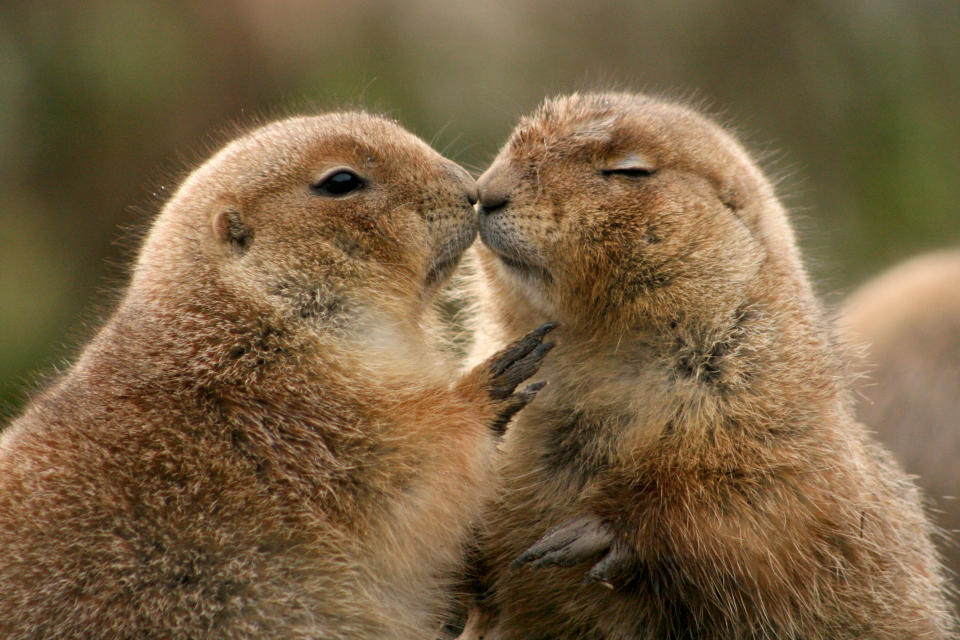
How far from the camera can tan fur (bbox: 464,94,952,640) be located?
4.19 metres

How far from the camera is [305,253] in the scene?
431cm

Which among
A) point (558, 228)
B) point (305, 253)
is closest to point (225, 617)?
point (305, 253)

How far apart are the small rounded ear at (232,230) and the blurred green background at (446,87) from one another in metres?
5.94

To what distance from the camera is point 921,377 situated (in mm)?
8047

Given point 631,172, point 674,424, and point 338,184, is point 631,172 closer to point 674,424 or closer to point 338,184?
point 674,424

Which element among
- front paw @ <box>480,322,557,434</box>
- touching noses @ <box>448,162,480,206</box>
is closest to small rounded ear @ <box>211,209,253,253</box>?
touching noses @ <box>448,162,480,206</box>

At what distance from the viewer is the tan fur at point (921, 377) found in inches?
295

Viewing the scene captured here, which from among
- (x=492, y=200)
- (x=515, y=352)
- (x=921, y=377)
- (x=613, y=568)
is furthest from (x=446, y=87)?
(x=613, y=568)

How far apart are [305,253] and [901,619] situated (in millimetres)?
2819

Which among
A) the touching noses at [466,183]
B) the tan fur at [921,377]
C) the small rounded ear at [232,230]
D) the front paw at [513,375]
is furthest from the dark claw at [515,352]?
the tan fur at [921,377]

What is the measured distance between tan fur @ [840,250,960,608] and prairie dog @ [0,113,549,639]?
3773 mm

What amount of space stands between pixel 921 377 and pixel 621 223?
176 inches

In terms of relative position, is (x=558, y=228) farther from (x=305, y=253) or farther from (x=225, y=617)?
(x=225, y=617)

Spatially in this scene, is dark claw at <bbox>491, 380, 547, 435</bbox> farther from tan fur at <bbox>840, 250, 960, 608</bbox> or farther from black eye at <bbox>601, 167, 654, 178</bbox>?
tan fur at <bbox>840, 250, 960, 608</bbox>
